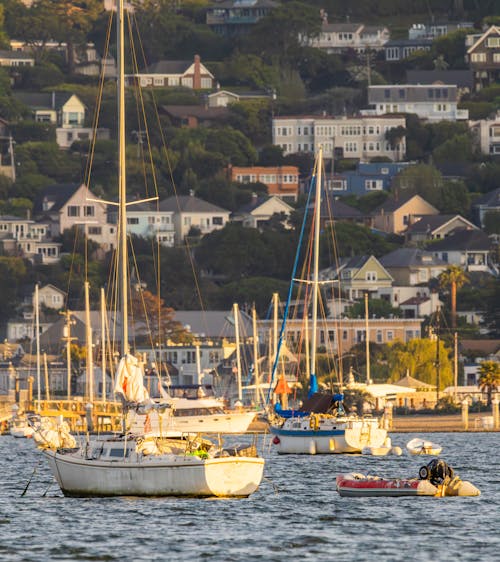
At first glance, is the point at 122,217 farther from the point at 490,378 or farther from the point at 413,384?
the point at 413,384

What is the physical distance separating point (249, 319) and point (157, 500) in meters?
125

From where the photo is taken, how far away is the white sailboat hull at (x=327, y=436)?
94.4m

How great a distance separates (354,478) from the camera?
69.5 m

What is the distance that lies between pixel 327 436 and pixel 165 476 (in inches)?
1255

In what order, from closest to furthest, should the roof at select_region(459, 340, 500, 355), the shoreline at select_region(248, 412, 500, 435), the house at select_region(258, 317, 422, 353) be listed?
the shoreline at select_region(248, 412, 500, 435) → the house at select_region(258, 317, 422, 353) → the roof at select_region(459, 340, 500, 355)

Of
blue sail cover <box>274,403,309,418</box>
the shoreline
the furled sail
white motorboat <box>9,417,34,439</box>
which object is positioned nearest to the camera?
the furled sail

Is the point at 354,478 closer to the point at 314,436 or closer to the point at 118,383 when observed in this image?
the point at 118,383

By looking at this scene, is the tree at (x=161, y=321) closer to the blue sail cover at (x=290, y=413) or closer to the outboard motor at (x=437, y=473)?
the blue sail cover at (x=290, y=413)

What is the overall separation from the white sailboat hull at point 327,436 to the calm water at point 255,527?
64.3ft

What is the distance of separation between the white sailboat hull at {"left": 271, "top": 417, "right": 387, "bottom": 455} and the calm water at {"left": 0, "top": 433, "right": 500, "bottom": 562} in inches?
772

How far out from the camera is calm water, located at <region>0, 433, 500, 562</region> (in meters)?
56.5

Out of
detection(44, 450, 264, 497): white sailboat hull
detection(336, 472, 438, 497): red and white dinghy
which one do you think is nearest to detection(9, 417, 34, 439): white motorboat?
detection(336, 472, 438, 497): red and white dinghy

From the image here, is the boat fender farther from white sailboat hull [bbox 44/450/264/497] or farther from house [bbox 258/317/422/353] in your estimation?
house [bbox 258/317/422/353]

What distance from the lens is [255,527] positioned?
199 ft
